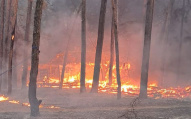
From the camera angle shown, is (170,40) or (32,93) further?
(170,40)

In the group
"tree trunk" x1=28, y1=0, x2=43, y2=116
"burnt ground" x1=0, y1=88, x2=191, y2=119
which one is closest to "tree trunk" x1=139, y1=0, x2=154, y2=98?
"burnt ground" x1=0, y1=88, x2=191, y2=119

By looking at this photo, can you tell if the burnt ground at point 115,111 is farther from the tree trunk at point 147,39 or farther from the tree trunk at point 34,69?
the tree trunk at point 147,39

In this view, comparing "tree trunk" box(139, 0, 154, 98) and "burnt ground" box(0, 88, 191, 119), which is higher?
"tree trunk" box(139, 0, 154, 98)

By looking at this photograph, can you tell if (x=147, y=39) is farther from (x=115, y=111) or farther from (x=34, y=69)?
(x=34, y=69)

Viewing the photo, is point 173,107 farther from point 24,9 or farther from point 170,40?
point 24,9

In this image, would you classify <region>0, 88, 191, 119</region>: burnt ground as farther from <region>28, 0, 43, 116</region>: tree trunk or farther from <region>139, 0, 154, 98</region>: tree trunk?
<region>139, 0, 154, 98</region>: tree trunk

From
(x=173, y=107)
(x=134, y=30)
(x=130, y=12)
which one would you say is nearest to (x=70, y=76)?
(x=134, y=30)

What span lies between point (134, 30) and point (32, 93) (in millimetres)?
20578

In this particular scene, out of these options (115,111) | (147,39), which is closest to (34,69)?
(115,111)

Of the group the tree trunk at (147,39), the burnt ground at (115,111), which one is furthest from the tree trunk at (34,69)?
the tree trunk at (147,39)

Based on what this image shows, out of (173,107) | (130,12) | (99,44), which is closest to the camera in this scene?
(173,107)

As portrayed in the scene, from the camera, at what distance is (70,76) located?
75.8ft

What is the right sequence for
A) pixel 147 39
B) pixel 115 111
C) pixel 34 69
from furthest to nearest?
pixel 147 39, pixel 115 111, pixel 34 69

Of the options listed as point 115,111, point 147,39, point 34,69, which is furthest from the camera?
point 147,39
